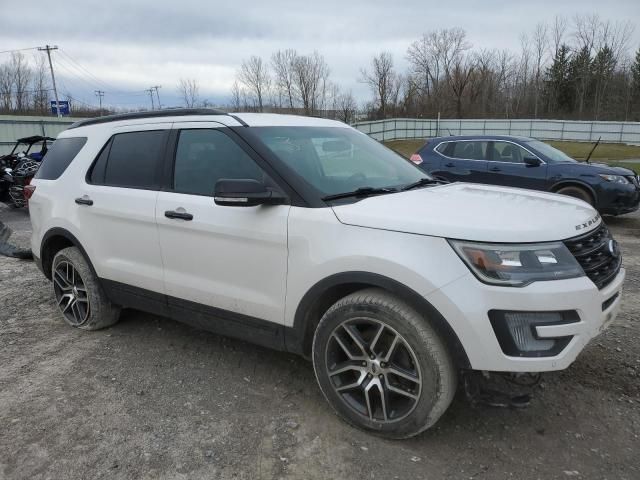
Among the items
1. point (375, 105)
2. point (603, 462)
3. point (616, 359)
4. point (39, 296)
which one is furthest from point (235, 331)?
point (375, 105)

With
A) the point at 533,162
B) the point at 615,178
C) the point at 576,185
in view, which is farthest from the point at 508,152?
the point at 615,178

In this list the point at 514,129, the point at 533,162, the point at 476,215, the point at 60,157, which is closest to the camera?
the point at 476,215

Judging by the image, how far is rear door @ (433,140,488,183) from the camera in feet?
32.6

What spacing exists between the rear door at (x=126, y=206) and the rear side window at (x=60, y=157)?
376 millimetres

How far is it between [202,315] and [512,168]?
7799mm

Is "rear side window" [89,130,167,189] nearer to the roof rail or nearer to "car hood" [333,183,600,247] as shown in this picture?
the roof rail

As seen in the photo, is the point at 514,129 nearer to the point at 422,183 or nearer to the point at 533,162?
the point at 533,162

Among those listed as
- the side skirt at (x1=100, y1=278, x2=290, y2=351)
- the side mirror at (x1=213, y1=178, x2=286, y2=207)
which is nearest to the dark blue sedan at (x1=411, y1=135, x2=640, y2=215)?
the side skirt at (x1=100, y1=278, x2=290, y2=351)

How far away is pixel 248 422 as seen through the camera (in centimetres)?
302

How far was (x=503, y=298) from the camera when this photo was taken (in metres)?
2.30

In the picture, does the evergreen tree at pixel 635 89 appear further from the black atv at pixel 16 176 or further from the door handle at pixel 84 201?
the door handle at pixel 84 201

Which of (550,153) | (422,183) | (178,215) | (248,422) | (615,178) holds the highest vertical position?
(422,183)

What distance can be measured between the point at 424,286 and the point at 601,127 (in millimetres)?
42561

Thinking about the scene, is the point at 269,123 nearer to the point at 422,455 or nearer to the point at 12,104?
the point at 422,455
